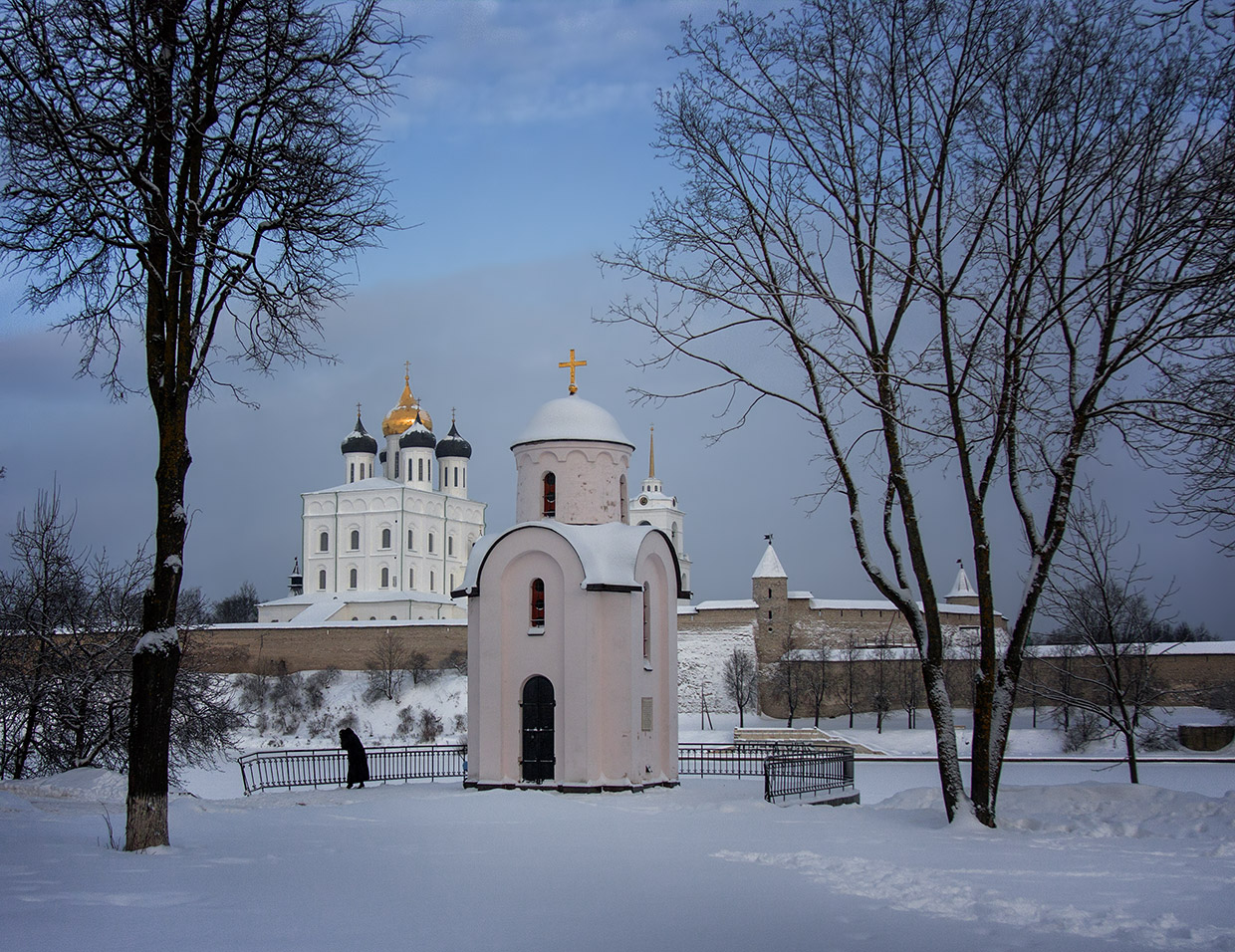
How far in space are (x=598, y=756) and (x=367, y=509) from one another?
191ft

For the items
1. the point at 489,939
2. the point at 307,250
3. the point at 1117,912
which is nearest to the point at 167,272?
the point at 307,250

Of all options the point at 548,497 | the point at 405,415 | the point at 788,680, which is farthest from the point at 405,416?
the point at 548,497

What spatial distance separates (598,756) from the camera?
783 inches

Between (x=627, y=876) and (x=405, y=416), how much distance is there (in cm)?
7356

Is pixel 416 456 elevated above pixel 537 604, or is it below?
above

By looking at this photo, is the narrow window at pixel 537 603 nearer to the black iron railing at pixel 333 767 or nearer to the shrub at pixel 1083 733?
the black iron railing at pixel 333 767

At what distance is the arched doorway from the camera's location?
2023 centimetres

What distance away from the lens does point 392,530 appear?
247 ft

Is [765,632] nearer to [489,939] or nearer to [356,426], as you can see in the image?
A: [356,426]

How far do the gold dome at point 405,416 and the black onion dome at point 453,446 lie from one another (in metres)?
1.69

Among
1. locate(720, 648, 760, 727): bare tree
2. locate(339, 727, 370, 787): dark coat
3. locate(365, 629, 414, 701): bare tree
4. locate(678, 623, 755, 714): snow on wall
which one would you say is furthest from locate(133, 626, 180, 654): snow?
locate(678, 623, 755, 714): snow on wall

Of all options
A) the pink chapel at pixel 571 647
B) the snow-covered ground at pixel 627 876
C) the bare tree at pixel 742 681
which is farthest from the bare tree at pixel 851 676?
the snow-covered ground at pixel 627 876

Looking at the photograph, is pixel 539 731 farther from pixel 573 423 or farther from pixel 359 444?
pixel 359 444

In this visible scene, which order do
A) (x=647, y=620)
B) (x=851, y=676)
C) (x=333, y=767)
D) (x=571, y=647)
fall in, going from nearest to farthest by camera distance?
(x=571, y=647), (x=647, y=620), (x=333, y=767), (x=851, y=676)
